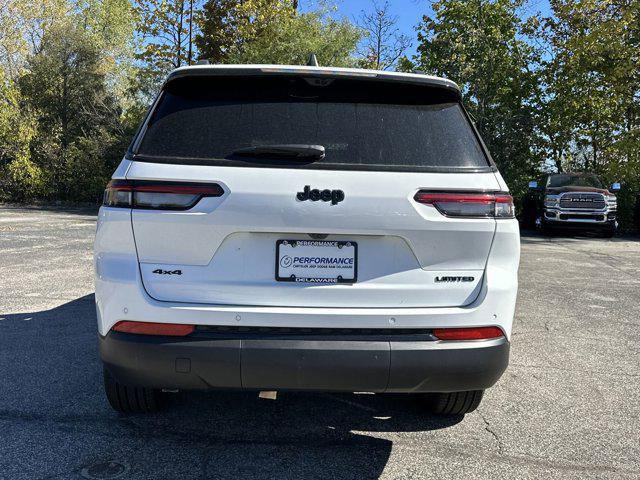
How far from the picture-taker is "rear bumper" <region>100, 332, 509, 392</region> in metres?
2.53

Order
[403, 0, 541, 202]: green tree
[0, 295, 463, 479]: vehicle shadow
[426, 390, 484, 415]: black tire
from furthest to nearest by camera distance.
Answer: [403, 0, 541, 202]: green tree, [426, 390, 484, 415]: black tire, [0, 295, 463, 479]: vehicle shadow

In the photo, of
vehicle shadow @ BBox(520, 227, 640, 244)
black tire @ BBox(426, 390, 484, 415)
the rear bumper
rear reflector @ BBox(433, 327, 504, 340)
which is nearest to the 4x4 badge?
the rear bumper

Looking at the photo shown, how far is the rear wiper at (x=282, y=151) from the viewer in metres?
2.65

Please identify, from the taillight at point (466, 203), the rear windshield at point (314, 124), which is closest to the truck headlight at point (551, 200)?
the rear windshield at point (314, 124)

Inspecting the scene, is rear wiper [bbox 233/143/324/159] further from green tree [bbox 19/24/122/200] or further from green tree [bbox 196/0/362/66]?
green tree [bbox 19/24/122/200]

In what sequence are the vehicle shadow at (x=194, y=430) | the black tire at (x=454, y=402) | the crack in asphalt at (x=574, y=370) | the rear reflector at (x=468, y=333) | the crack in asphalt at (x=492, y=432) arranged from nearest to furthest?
the rear reflector at (x=468, y=333) → the vehicle shadow at (x=194, y=430) → the crack in asphalt at (x=492, y=432) → the black tire at (x=454, y=402) → the crack in asphalt at (x=574, y=370)

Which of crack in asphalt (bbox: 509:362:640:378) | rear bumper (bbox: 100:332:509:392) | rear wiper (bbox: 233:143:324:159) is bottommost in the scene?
crack in asphalt (bbox: 509:362:640:378)

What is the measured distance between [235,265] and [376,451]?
1269 millimetres

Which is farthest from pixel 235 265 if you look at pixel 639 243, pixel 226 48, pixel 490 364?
pixel 226 48

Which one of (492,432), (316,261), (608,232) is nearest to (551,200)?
(608,232)

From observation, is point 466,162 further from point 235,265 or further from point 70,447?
point 70,447

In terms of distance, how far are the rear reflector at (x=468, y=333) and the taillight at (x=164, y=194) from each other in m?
1.17

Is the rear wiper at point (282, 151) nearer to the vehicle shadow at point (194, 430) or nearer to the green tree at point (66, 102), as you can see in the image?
the vehicle shadow at point (194, 430)

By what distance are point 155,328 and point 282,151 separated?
97 centimetres
